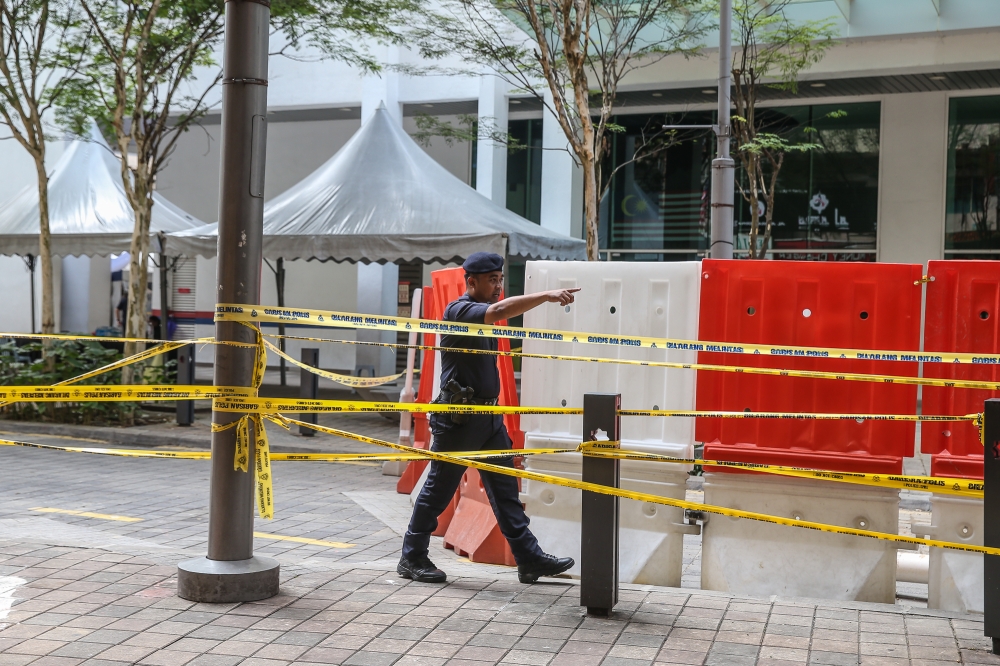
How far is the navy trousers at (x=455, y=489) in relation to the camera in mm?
5164

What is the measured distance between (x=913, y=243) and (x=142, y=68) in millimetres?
14343

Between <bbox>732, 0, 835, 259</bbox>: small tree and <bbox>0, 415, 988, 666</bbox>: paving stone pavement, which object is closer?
<bbox>0, 415, 988, 666</bbox>: paving stone pavement

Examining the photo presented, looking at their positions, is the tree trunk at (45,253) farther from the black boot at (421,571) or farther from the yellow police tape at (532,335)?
the yellow police tape at (532,335)

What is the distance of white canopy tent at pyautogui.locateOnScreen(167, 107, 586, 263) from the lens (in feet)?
43.7

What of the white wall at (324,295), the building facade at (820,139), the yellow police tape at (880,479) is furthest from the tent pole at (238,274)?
the white wall at (324,295)

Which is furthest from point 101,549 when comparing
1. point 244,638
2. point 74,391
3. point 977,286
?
point 977,286

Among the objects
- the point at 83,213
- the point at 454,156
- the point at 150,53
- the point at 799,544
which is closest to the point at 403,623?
the point at 799,544

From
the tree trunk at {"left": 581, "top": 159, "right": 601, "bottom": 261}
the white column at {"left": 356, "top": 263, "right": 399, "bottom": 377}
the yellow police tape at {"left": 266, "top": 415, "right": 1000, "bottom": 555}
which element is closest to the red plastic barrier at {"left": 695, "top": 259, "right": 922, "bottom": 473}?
the yellow police tape at {"left": 266, "top": 415, "right": 1000, "bottom": 555}

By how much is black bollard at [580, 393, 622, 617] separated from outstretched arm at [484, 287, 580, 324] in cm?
54

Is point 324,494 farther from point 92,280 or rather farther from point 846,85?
point 92,280

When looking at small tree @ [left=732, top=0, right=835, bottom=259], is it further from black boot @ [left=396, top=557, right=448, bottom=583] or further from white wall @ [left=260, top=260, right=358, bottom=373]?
white wall @ [left=260, top=260, right=358, bottom=373]

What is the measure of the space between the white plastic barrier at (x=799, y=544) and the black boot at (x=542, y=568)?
2.37 feet

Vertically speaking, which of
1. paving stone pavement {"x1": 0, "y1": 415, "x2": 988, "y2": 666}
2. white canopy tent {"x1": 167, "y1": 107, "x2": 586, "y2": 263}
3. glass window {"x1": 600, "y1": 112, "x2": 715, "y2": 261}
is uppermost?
glass window {"x1": 600, "y1": 112, "x2": 715, "y2": 261}

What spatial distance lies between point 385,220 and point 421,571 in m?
9.14
